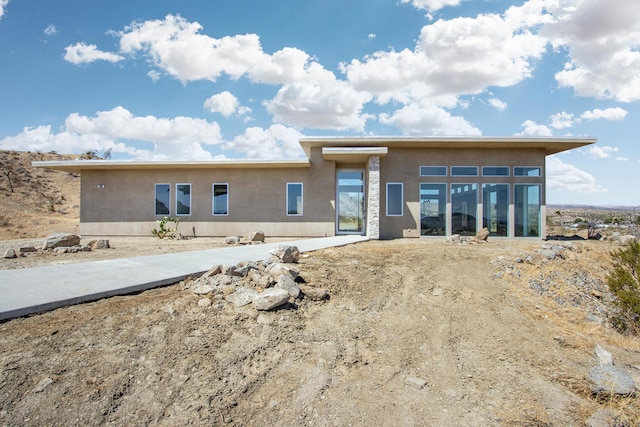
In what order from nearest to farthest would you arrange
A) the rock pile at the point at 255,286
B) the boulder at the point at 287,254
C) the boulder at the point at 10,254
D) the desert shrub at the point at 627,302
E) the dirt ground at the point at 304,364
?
the dirt ground at the point at 304,364, the rock pile at the point at 255,286, the desert shrub at the point at 627,302, the boulder at the point at 287,254, the boulder at the point at 10,254

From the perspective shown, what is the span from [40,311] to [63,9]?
12.6 meters

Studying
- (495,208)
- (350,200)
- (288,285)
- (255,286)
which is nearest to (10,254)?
(255,286)

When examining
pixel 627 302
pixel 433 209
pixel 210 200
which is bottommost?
pixel 627 302

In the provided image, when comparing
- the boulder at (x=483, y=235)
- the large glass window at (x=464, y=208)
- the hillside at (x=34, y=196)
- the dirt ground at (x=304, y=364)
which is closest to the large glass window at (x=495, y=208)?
the large glass window at (x=464, y=208)

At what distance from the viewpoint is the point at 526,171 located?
14.0 meters

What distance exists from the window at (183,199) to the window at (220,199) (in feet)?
3.52

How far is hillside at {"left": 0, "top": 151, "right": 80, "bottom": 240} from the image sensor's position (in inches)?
916

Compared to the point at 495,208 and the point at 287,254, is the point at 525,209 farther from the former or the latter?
the point at 287,254

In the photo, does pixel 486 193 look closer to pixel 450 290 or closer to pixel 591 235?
pixel 591 235

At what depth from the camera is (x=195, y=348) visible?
3.55 m

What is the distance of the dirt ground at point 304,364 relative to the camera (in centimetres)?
282

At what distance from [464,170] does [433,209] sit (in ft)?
6.23

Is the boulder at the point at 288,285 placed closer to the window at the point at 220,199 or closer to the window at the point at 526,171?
the window at the point at 220,199

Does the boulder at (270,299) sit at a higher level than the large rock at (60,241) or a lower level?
lower
